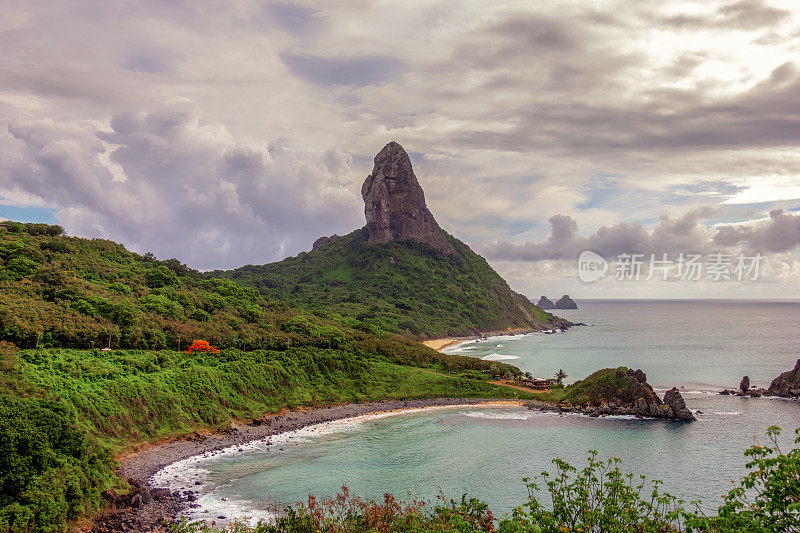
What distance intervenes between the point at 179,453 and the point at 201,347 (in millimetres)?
21437

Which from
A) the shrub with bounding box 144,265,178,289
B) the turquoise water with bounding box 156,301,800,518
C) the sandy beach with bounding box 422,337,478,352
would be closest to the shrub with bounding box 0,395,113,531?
the turquoise water with bounding box 156,301,800,518

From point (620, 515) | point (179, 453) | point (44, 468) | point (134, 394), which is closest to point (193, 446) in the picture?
point (179, 453)

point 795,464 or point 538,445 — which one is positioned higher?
point 795,464

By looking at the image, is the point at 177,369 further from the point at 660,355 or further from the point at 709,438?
the point at 660,355

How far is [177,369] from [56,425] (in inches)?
880

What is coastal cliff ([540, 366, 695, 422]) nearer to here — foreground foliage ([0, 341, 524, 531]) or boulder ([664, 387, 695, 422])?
boulder ([664, 387, 695, 422])

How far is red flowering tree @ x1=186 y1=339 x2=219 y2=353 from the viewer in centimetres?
5894

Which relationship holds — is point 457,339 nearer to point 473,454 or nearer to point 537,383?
point 537,383

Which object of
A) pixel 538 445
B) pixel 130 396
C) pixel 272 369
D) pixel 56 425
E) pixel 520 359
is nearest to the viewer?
pixel 56 425

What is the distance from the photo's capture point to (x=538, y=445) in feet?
158

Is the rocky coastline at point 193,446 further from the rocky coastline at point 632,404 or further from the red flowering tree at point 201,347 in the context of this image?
the red flowering tree at point 201,347

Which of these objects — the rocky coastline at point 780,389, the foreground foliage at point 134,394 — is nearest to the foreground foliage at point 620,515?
the foreground foliage at point 134,394

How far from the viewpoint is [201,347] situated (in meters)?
59.3

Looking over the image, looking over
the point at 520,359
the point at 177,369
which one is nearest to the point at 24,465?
the point at 177,369
